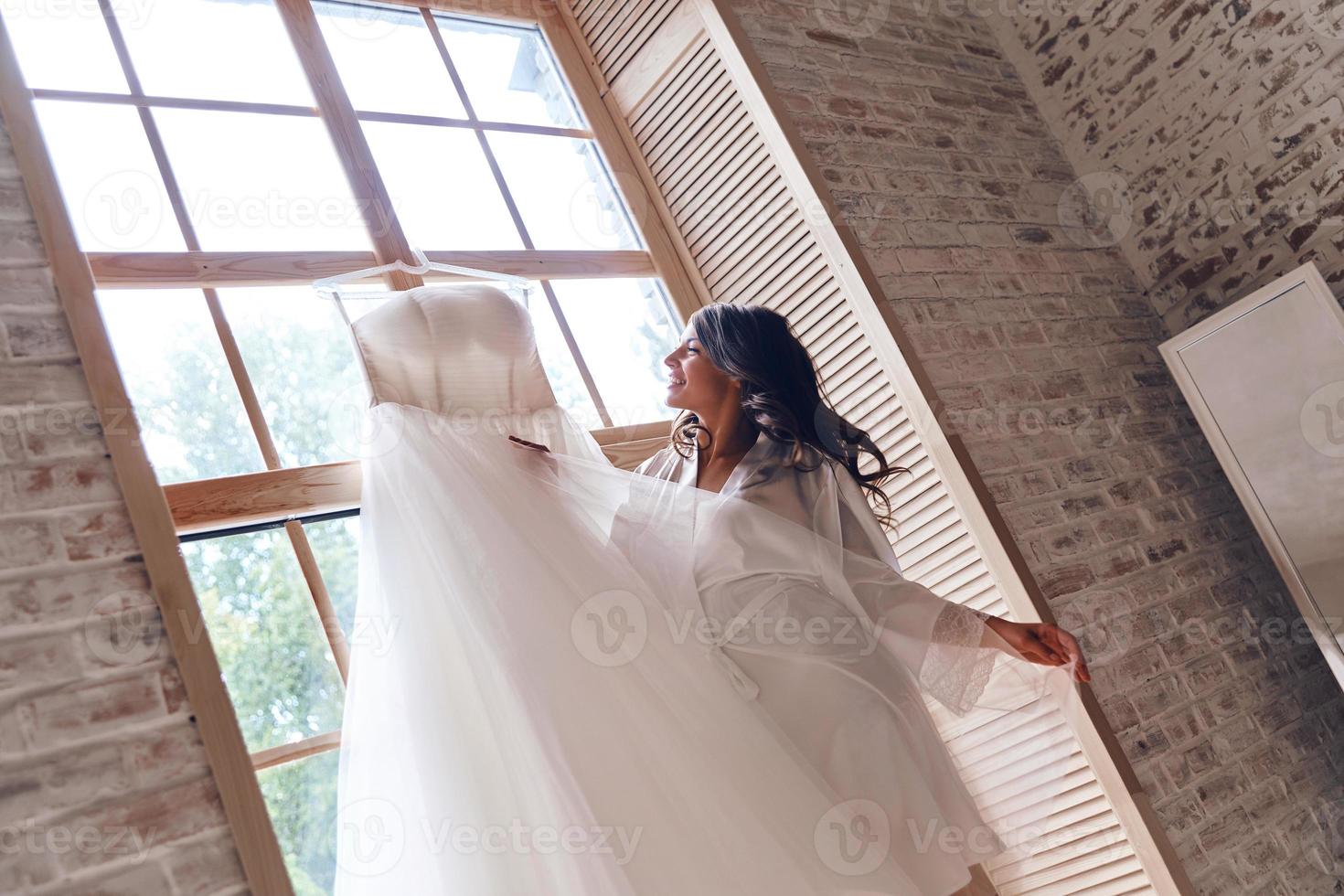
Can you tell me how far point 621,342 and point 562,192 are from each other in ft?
1.56

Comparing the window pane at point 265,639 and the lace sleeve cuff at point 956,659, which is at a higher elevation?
the window pane at point 265,639

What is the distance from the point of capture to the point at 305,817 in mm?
1848

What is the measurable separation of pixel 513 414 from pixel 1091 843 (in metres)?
1.62

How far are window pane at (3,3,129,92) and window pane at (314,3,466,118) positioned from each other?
1.76 ft

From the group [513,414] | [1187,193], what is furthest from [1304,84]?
[513,414]

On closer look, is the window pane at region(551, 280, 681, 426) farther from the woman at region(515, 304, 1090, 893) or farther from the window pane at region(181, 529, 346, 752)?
the window pane at region(181, 529, 346, 752)

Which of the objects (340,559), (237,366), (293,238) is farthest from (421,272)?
(340,559)

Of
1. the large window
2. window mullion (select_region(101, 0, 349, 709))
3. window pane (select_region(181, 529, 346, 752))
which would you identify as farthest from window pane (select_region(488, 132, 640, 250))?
window pane (select_region(181, 529, 346, 752))

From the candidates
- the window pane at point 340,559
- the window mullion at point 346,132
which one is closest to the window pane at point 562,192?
the window mullion at point 346,132

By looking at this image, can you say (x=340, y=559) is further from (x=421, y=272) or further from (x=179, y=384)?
(x=421, y=272)

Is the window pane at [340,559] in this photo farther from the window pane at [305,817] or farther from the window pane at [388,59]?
the window pane at [388,59]

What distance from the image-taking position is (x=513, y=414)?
2141 millimetres

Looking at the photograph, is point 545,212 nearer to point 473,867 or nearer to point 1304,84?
point 473,867

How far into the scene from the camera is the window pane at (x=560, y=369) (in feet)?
8.68
